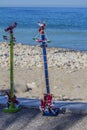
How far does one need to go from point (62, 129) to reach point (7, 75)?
Result: 7.24 m

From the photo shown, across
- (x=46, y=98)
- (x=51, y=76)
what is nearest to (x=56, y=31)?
(x=51, y=76)


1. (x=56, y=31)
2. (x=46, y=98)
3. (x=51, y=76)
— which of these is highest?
(x=56, y=31)

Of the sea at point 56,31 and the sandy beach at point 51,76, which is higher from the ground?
the sea at point 56,31

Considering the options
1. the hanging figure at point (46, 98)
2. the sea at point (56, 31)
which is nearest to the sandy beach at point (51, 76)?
the sea at point (56, 31)

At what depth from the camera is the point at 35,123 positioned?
20.8ft

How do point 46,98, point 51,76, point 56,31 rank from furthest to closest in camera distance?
point 56,31 < point 51,76 < point 46,98

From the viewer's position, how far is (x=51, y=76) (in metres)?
13.2

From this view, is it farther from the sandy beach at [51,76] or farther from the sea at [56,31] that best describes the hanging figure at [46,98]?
the sandy beach at [51,76]

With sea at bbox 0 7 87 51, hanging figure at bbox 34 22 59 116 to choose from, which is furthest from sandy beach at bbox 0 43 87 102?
hanging figure at bbox 34 22 59 116

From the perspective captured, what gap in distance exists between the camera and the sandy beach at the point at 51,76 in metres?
10.8

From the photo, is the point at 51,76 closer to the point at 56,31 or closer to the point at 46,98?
the point at 46,98

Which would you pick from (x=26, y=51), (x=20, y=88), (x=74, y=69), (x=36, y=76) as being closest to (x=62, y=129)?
(x=20, y=88)

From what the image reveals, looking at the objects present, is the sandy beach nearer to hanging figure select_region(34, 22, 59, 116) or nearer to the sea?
the sea

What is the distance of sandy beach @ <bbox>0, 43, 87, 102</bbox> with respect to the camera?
10844 mm
